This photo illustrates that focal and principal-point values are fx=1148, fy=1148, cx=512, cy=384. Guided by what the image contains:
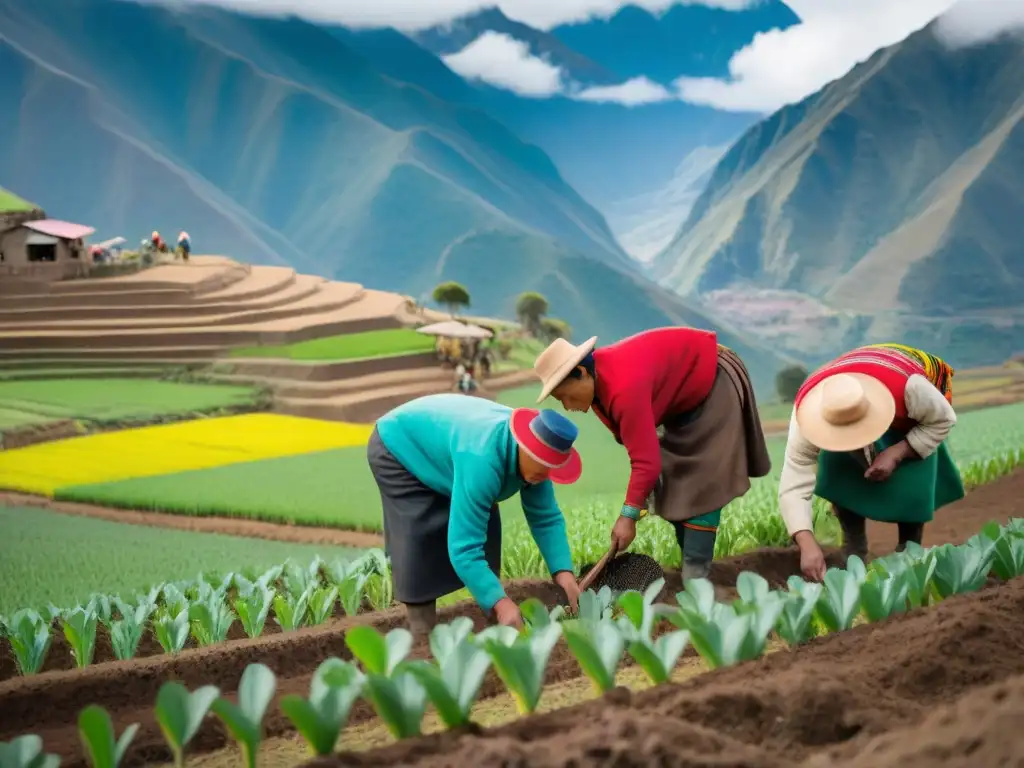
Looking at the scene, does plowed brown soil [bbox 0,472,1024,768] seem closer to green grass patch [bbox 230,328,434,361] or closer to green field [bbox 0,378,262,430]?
green field [bbox 0,378,262,430]

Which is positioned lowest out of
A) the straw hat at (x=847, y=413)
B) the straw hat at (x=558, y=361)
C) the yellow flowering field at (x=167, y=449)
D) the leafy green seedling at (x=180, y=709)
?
the leafy green seedling at (x=180, y=709)

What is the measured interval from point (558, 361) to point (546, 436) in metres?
0.55

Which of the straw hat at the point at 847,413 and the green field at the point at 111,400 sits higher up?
the green field at the point at 111,400

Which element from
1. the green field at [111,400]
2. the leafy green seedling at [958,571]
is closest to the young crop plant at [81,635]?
the leafy green seedling at [958,571]

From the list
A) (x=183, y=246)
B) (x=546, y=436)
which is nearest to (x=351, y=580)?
(x=546, y=436)

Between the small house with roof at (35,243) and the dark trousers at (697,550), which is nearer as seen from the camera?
the dark trousers at (697,550)

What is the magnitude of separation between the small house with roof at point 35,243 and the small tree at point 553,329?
173 inches

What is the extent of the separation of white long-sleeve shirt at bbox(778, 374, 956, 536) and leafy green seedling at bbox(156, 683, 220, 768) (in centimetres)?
205

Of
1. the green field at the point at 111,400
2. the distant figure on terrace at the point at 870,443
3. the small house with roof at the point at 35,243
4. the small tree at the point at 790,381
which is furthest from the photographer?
the small tree at the point at 790,381

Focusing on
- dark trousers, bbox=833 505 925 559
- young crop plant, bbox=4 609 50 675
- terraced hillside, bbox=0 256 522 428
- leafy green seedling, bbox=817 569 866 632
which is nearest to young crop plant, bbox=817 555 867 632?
leafy green seedling, bbox=817 569 866 632

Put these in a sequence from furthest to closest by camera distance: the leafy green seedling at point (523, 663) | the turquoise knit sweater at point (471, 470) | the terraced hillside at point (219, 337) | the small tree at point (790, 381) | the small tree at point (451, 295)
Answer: the small tree at point (451, 295) → the small tree at point (790, 381) → the terraced hillside at point (219, 337) → the turquoise knit sweater at point (471, 470) → the leafy green seedling at point (523, 663)

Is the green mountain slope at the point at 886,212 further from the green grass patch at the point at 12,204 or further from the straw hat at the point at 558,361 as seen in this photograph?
the straw hat at the point at 558,361

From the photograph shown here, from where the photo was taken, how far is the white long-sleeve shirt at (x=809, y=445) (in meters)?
3.36

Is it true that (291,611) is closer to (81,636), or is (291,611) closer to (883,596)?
(81,636)
